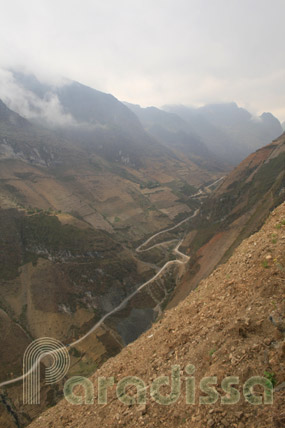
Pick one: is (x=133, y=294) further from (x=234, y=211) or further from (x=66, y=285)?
(x=234, y=211)

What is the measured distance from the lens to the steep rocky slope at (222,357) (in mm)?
8133

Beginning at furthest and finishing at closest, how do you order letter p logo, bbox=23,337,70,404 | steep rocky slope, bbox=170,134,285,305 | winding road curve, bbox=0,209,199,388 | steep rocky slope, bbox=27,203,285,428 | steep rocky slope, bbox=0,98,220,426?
steep rocky slope, bbox=0,98,220,426 → steep rocky slope, bbox=170,134,285,305 → winding road curve, bbox=0,209,199,388 → letter p logo, bbox=23,337,70,404 → steep rocky slope, bbox=27,203,285,428

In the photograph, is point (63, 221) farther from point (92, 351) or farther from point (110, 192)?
point (110, 192)

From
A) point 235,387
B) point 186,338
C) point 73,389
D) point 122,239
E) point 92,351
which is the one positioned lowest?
point 92,351

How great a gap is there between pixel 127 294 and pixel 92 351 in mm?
23792

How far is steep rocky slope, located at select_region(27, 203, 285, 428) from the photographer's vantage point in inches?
A: 320

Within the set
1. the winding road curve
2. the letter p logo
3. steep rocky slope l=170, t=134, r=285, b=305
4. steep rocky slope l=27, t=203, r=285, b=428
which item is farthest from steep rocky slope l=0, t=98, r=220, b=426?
steep rocky slope l=27, t=203, r=285, b=428

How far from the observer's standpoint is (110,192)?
607 ft

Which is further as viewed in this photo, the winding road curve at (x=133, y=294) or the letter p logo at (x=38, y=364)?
the winding road curve at (x=133, y=294)

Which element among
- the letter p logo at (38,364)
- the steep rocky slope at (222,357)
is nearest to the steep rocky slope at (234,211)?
the letter p logo at (38,364)

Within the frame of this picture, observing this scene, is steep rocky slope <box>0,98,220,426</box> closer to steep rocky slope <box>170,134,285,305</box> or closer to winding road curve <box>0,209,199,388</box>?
winding road curve <box>0,209,199,388</box>

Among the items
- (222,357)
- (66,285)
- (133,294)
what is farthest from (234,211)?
(222,357)

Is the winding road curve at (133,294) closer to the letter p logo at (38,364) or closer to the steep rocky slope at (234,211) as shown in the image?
the letter p logo at (38,364)

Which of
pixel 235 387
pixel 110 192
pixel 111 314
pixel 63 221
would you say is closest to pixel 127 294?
pixel 111 314
